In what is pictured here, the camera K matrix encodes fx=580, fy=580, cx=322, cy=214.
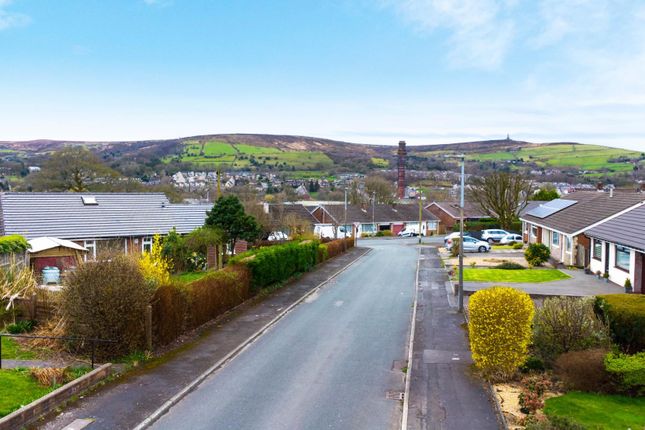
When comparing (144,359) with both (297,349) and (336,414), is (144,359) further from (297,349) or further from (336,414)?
(336,414)

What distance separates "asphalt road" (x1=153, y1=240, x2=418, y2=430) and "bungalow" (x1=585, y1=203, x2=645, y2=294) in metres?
9.01

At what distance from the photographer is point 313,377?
44.6 feet

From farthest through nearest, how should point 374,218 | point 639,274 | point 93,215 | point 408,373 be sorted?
point 374,218 → point 93,215 → point 639,274 → point 408,373

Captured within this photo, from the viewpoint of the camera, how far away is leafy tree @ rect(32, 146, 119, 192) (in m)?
53.6

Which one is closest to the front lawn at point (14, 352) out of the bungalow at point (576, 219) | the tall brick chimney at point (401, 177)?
the bungalow at point (576, 219)

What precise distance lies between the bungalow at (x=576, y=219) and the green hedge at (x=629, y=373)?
19.6 metres

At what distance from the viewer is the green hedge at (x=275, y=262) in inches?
947

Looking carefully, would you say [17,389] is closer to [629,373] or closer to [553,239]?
[629,373]

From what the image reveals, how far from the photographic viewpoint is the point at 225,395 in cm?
1230

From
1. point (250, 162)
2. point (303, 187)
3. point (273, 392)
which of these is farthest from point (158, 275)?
point (250, 162)

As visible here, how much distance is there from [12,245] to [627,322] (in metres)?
21.6

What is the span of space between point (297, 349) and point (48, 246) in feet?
50.2

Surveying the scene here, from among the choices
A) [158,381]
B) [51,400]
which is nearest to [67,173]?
[158,381]

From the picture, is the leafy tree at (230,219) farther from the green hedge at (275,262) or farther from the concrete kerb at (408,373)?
the concrete kerb at (408,373)
